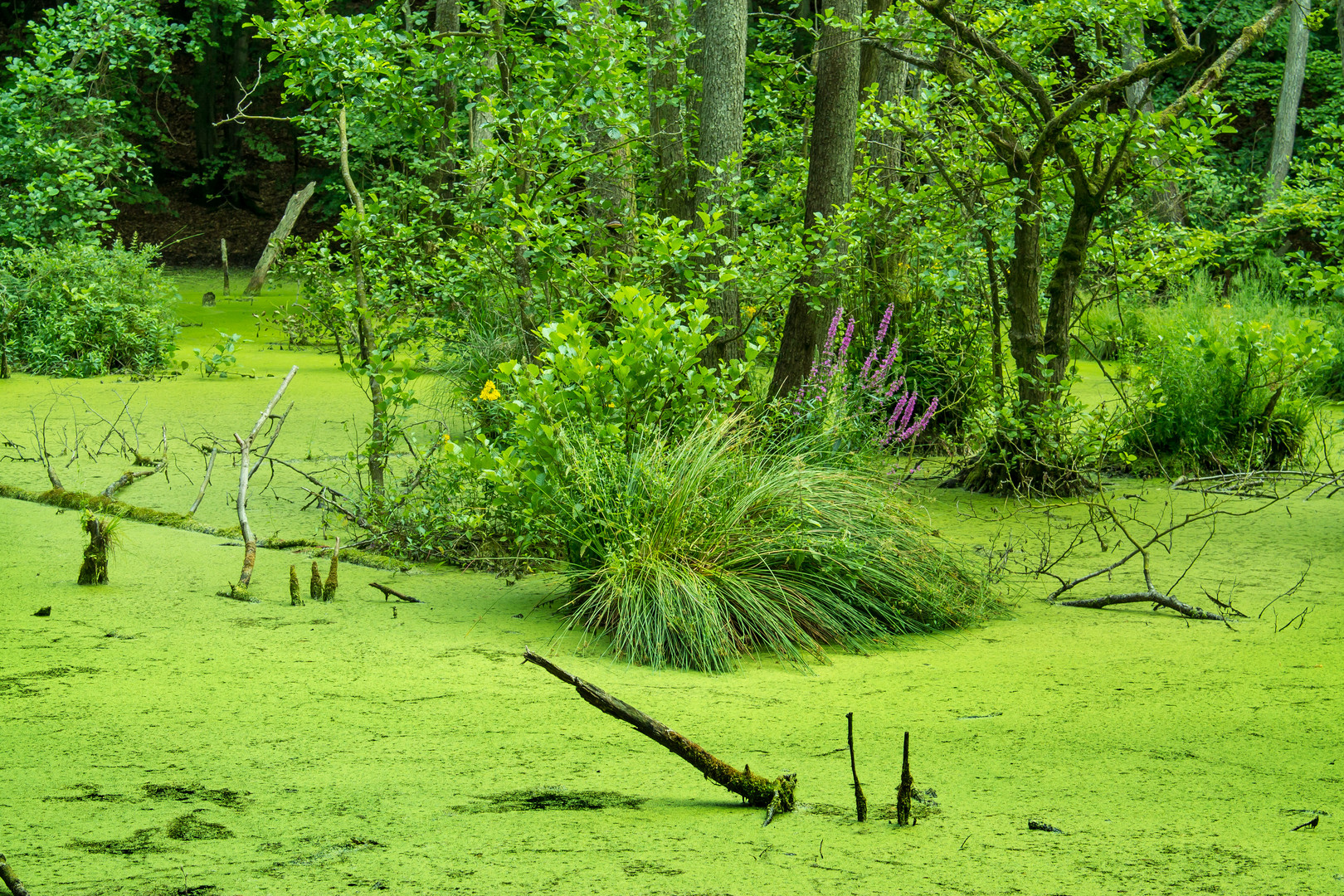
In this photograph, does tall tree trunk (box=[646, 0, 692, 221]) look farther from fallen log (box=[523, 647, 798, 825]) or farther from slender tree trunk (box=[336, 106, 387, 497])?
fallen log (box=[523, 647, 798, 825])

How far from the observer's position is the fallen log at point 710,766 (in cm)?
214

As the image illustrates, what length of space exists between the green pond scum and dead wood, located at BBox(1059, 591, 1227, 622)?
5 cm

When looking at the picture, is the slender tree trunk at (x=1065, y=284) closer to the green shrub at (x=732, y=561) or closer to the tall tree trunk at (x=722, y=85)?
the tall tree trunk at (x=722, y=85)

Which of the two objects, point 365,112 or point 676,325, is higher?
point 365,112

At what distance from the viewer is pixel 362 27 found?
4664 millimetres

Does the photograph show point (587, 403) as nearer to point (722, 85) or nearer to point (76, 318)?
point (722, 85)

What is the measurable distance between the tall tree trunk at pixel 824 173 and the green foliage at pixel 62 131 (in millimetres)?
6589

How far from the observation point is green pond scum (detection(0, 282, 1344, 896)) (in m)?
1.94

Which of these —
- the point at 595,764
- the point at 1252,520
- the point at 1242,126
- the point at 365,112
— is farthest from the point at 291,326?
the point at 1242,126

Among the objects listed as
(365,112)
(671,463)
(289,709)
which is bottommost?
(289,709)

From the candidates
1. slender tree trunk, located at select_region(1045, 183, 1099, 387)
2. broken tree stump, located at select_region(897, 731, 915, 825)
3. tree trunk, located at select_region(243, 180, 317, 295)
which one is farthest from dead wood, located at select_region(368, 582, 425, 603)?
tree trunk, located at select_region(243, 180, 317, 295)

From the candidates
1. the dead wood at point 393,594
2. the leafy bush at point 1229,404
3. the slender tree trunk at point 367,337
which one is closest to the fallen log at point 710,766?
the dead wood at point 393,594

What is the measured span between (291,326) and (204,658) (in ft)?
27.8

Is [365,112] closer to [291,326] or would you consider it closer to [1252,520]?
[1252,520]
